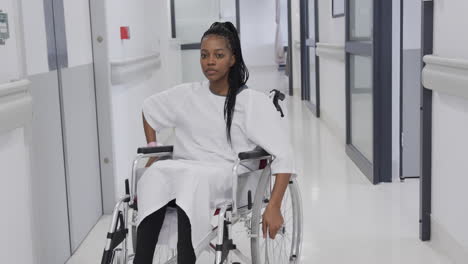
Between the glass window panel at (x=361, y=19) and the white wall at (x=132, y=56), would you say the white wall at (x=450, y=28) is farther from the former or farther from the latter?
the white wall at (x=132, y=56)

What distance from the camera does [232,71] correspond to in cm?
230

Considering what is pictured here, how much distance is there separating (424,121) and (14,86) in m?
1.98

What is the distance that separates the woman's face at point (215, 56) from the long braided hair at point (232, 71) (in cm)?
2

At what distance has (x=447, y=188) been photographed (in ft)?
9.39

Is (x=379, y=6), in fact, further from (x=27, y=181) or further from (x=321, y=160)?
(x=27, y=181)

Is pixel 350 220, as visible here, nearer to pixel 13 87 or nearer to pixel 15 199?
pixel 15 199

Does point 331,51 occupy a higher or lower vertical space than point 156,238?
higher

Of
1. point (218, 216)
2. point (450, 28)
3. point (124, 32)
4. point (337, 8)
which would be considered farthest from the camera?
point (337, 8)

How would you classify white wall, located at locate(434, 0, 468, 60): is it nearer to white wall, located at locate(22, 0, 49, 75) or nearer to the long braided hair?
the long braided hair

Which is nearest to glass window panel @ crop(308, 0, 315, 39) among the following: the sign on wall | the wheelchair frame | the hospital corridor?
the sign on wall

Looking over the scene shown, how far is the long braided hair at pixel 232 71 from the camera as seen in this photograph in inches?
87.9

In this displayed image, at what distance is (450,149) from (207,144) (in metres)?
1.25

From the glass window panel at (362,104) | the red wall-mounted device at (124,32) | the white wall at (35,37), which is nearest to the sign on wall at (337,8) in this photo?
the glass window panel at (362,104)

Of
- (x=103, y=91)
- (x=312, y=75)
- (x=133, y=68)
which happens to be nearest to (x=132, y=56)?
(x=133, y=68)
